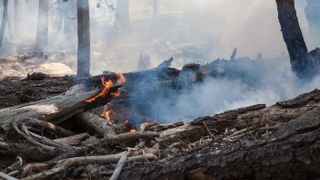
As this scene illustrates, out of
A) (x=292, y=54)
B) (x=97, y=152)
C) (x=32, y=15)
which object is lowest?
(x=97, y=152)

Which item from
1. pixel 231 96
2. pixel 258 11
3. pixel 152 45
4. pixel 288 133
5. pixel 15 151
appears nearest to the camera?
pixel 288 133

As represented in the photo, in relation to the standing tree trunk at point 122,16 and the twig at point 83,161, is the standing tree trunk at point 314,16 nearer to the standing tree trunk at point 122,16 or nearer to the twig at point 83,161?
the twig at point 83,161

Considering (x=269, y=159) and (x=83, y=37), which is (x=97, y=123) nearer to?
(x=269, y=159)

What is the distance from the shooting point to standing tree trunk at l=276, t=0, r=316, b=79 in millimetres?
7520

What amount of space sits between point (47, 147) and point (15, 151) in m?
0.32

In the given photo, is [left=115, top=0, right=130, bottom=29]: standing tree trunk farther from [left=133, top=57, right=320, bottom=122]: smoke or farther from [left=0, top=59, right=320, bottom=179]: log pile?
[left=0, top=59, right=320, bottom=179]: log pile

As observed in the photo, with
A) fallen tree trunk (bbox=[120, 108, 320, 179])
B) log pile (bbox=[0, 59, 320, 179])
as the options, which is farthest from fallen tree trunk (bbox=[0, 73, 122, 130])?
fallen tree trunk (bbox=[120, 108, 320, 179])

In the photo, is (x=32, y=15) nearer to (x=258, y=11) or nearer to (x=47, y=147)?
(x=258, y=11)

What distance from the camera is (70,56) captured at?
24.0 meters

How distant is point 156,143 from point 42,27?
22360 millimetres

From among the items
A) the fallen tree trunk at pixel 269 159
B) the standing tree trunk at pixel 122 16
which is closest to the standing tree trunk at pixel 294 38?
the fallen tree trunk at pixel 269 159

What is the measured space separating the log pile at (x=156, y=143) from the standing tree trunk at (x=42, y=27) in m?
18.1

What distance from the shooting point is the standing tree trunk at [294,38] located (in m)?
7.52

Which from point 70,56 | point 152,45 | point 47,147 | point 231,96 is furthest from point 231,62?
point 152,45
